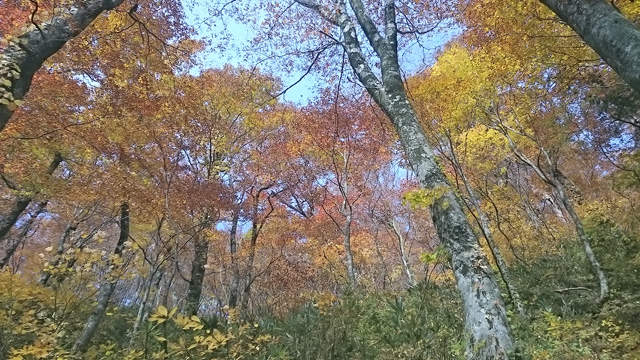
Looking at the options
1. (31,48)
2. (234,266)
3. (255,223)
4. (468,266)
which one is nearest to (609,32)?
(468,266)

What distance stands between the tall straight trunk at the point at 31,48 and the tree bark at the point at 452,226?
11.4 ft

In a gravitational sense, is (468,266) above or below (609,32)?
below

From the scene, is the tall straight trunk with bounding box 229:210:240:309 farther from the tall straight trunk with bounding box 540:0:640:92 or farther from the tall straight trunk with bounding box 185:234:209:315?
the tall straight trunk with bounding box 540:0:640:92

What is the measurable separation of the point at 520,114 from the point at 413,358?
33.7ft

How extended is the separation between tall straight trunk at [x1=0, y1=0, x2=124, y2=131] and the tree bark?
11.4 ft

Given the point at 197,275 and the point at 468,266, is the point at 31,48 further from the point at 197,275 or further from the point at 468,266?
the point at 197,275

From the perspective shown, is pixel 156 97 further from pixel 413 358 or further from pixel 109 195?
pixel 413 358

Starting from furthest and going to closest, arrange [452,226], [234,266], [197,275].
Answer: [234,266], [197,275], [452,226]

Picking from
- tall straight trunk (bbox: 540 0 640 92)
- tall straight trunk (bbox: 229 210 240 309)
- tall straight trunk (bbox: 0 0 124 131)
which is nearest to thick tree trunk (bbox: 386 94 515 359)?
tall straight trunk (bbox: 540 0 640 92)

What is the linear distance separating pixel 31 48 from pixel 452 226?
4.50 m

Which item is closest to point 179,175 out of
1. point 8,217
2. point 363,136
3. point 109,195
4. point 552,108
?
point 109,195

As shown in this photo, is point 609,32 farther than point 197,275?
No

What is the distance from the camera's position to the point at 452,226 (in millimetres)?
3174

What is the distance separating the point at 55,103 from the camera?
809 cm
